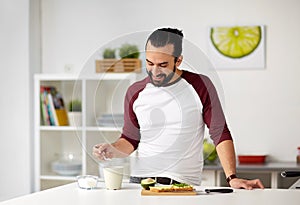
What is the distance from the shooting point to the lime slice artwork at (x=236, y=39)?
443 cm

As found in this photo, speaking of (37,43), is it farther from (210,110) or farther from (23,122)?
(210,110)

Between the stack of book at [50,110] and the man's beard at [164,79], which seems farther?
the stack of book at [50,110]

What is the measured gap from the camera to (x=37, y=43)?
4914 millimetres

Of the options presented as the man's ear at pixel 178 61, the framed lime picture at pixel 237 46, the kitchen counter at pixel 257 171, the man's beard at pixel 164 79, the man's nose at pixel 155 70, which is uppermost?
the framed lime picture at pixel 237 46

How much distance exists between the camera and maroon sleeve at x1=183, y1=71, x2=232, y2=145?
83.8 inches

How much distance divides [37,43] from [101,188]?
2739 millimetres

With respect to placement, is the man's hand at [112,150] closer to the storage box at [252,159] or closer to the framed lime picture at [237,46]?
the storage box at [252,159]

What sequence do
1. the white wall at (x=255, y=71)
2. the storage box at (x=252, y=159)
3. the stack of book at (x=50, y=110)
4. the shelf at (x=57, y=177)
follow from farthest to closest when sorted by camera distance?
the stack of book at (x=50, y=110), the shelf at (x=57, y=177), the white wall at (x=255, y=71), the storage box at (x=252, y=159)

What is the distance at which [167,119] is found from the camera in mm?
2107

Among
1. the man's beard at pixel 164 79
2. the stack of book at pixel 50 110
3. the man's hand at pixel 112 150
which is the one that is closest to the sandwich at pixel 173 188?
the man's hand at pixel 112 150

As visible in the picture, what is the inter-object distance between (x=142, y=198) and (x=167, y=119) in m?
0.30

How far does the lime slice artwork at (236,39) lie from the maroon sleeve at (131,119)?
2.33 metres

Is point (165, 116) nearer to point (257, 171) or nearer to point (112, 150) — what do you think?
point (112, 150)

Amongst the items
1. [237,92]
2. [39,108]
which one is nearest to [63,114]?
[39,108]
